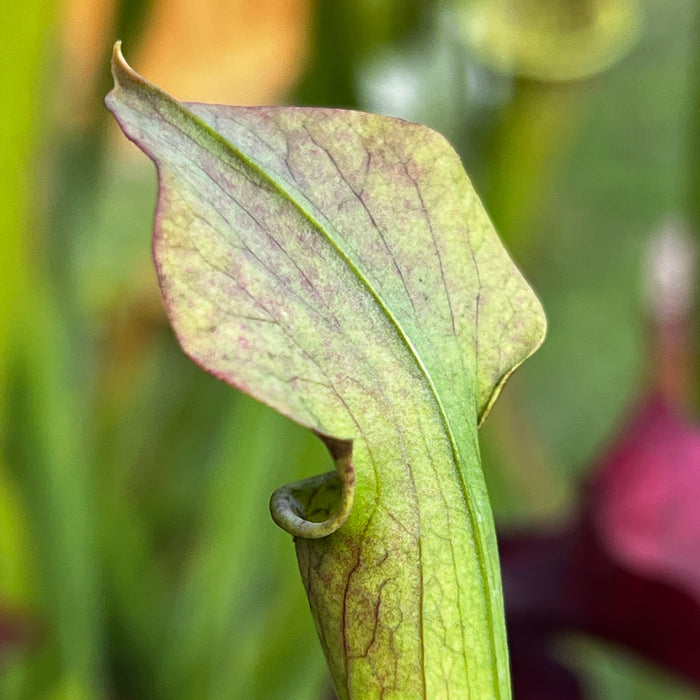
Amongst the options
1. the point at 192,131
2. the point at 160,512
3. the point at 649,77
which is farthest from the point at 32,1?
the point at 649,77

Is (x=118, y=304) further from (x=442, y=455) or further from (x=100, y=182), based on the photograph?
(x=442, y=455)

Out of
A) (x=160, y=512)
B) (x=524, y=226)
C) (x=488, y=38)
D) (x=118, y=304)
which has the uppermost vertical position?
(x=488, y=38)

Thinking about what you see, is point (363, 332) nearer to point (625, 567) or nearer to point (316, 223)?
point (316, 223)

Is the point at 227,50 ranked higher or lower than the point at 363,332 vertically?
lower

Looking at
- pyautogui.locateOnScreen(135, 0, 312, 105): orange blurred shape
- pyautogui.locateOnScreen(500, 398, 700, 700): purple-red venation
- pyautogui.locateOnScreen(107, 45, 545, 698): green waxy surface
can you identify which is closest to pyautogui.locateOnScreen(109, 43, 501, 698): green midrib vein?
pyautogui.locateOnScreen(107, 45, 545, 698): green waxy surface

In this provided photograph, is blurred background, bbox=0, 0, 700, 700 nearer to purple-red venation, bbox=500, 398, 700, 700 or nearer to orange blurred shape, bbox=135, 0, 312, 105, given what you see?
purple-red venation, bbox=500, 398, 700, 700

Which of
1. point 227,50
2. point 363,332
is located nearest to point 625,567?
point 363,332

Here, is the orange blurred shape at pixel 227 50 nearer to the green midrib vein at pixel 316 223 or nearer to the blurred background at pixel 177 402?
the blurred background at pixel 177 402

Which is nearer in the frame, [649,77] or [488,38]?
[488,38]
